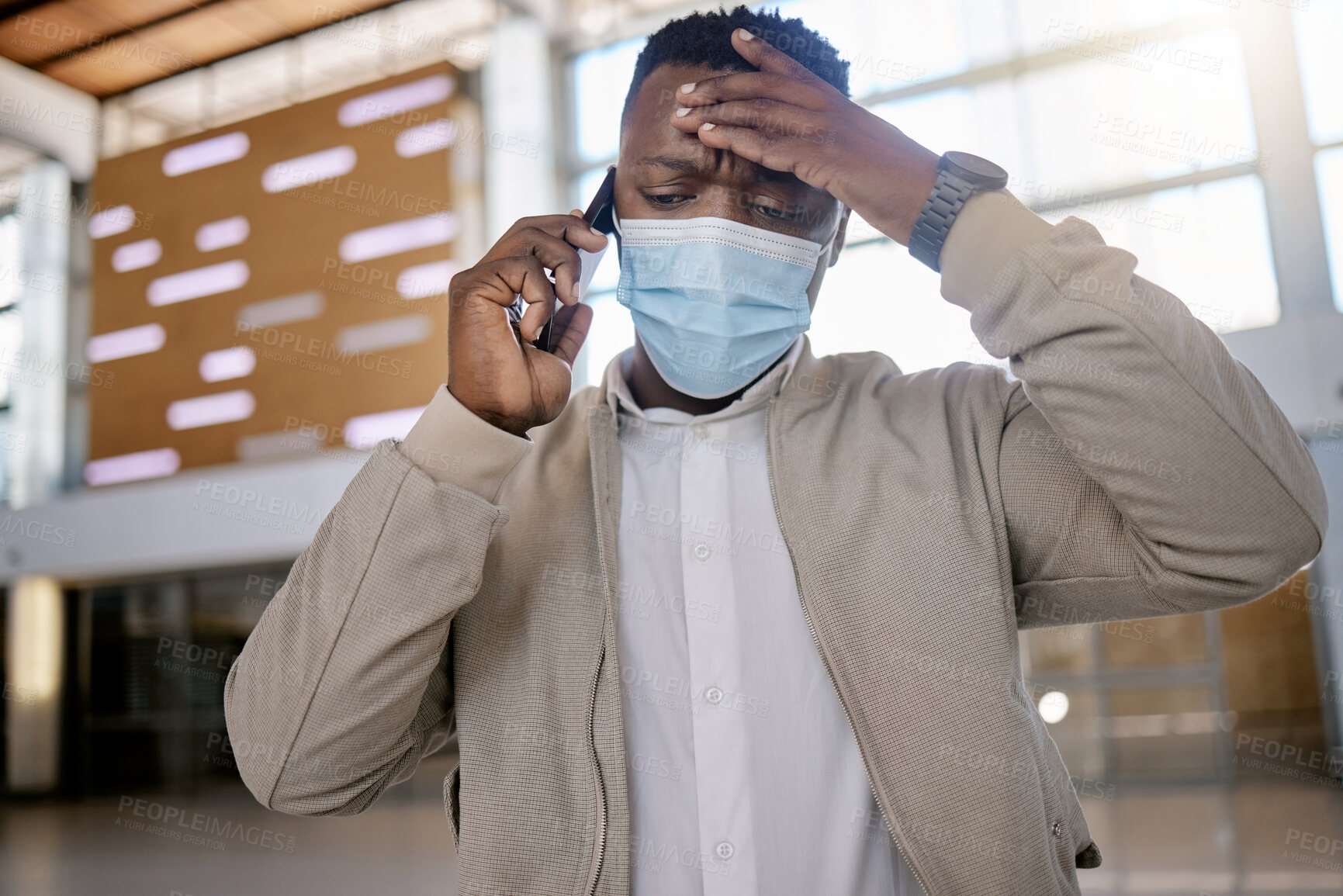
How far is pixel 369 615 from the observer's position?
110 cm

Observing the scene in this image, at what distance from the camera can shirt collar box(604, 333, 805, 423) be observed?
55.9 inches

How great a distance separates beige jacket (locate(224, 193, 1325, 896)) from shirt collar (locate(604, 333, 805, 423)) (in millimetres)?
181

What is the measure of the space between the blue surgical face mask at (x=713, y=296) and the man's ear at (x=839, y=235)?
0.17 feet

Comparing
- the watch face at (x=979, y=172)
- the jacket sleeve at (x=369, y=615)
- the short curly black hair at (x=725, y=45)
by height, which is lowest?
the jacket sleeve at (x=369, y=615)

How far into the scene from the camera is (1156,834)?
231 inches

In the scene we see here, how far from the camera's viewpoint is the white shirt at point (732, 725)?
1156 millimetres

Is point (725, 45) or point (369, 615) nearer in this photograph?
point (369, 615)

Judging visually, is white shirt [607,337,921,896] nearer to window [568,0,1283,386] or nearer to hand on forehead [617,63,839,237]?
hand on forehead [617,63,839,237]

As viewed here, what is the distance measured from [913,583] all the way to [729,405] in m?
0.45

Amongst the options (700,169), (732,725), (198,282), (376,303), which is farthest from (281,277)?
(732,725)

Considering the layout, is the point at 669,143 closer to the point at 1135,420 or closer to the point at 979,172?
the point at 979,172

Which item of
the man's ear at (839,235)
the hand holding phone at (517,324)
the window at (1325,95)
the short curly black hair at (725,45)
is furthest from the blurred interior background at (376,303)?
the hand holding phone at (517,324)

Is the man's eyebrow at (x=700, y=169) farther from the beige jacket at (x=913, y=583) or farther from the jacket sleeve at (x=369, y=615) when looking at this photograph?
the jacket sleeve at (x=369, y=615)

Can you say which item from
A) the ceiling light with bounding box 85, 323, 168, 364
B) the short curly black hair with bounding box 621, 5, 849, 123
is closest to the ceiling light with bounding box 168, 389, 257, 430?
the ceiling light with bounding box 85, 323, 168, 364
